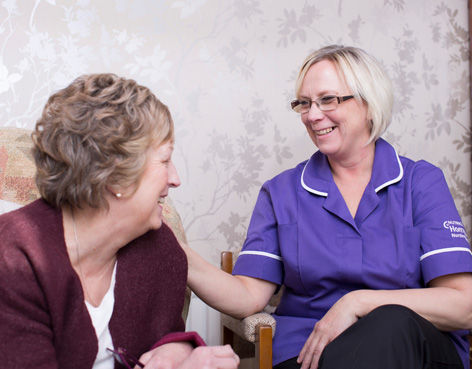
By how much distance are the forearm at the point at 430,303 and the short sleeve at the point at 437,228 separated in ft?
0.24

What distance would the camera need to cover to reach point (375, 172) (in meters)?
1.75

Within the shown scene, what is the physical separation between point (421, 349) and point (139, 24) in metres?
1.59

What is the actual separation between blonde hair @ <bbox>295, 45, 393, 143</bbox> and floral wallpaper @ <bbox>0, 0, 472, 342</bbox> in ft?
2.00

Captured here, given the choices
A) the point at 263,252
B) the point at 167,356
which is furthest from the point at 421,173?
the point at 167,356

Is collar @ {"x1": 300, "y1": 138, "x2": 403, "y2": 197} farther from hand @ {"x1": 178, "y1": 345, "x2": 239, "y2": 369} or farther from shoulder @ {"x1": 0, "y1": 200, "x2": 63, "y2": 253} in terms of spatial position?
shoulder @ {"x1": 0, "y1": 200, "x2": 63, "y2": 253}

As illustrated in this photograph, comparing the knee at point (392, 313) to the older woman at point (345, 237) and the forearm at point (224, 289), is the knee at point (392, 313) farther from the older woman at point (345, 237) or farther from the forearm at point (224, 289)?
the forearm at point (224, 289)

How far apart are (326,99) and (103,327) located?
95cm

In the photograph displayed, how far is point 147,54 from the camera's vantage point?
223 centimetres

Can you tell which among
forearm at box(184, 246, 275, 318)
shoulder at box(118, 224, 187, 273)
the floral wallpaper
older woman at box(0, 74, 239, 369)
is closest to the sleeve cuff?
older woman at box(0, 74, 239, 369)

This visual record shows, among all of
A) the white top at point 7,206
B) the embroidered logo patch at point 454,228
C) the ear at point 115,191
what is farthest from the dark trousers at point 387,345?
the white top at point 7,206

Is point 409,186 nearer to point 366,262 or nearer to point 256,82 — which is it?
point 366,262

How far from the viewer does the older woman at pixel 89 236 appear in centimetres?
106

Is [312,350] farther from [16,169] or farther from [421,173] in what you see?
[16,169]

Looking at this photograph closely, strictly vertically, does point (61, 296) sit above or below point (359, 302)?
above
